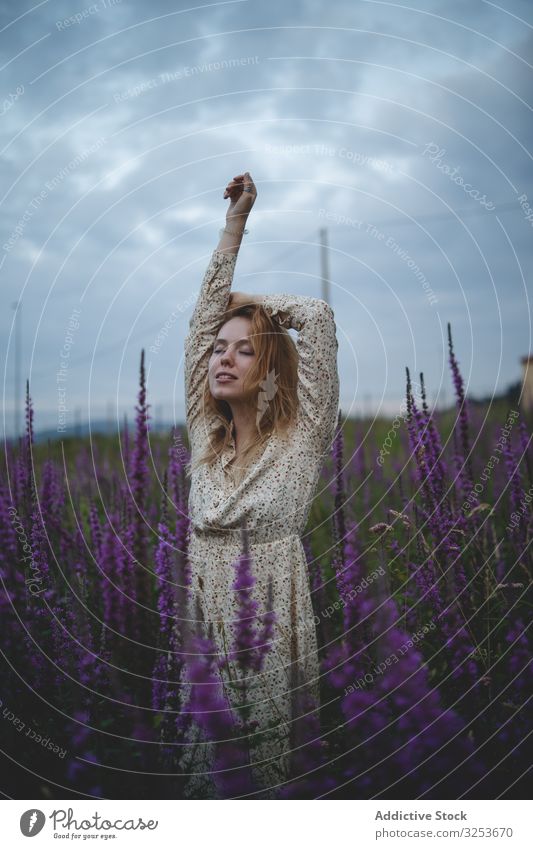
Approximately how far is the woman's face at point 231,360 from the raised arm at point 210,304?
0.15m

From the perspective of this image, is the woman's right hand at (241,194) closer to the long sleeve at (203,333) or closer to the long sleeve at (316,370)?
the long sleeve at (203,333)

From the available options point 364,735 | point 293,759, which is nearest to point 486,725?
point 364,735

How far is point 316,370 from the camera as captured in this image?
2.92m

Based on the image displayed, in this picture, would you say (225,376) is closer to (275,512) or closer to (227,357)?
(227,357)

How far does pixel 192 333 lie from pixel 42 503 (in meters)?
1.35

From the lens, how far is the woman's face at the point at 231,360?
2.94 metres

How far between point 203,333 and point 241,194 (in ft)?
2.45

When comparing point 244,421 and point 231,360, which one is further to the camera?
point 244,421

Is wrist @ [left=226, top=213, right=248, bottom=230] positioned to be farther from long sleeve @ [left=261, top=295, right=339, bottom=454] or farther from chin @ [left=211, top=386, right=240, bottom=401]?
chin @ [left=211, top=386, right=240, bottom=401]
